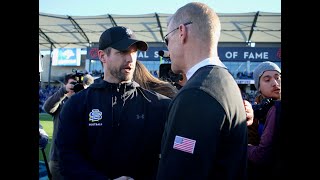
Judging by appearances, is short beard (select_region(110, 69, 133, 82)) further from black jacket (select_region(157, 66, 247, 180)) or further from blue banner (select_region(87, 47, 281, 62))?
blue banner (select_region(87, 47, 281, 62))

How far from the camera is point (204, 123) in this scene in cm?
132

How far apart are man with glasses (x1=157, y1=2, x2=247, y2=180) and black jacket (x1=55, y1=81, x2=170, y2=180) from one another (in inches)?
30.0

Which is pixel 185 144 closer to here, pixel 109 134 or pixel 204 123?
pixel 204 123

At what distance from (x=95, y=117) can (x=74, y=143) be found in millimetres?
233

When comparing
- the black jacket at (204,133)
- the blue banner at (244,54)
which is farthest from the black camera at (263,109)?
the blue banner at (244,54)

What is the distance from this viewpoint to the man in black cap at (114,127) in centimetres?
219

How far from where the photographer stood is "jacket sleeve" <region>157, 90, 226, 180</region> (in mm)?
1319

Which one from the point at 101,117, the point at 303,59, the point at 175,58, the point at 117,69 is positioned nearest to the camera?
the point at 303,59

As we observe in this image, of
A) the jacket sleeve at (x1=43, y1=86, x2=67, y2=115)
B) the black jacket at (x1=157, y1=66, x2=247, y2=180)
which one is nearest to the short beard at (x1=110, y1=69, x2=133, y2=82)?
the black jacket at (x1=157, y1=66, x2=247, y2=180)

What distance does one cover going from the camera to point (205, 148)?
132 centimetres

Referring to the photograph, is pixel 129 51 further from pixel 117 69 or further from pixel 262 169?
pixel 262 169

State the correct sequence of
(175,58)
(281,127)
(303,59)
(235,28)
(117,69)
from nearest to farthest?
(303,59)
(175,58)
(281,127)
(117,69)
(235,28)
